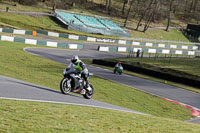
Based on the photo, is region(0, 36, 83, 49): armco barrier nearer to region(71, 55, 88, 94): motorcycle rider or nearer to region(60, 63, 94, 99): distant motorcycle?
region(60, 63, 94, 99): distant motorcycle

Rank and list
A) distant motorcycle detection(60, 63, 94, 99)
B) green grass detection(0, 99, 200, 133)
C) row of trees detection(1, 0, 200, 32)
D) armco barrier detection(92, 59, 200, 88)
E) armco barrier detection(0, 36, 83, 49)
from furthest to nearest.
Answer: row of trees detection(1, 0, 200, 32) < armco barrier detection(0, 36, 83, 49) < armco barrier detection(92, 59, 200, 88) < distant motorcycle detection(60, 63, 94, 99) < green grass detection(0, 99, 200, 133)

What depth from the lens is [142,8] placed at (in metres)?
108

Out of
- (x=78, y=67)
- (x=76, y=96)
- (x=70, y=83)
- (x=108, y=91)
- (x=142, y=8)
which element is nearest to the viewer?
(x=78, y=67)

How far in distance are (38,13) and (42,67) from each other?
5005 centimetres

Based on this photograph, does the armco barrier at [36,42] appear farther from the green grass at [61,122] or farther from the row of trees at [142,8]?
the row of trees at [142,8]

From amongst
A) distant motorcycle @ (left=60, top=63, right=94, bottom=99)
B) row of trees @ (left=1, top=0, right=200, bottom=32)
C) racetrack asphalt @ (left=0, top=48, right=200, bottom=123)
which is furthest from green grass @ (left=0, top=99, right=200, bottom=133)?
row of trees @ (left=1, top=0, right=200, bottom=32)

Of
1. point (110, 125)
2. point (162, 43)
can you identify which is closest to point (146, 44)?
point (162, 43)

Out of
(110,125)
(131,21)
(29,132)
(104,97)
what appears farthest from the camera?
(131,21)

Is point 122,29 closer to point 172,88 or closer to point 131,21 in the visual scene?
point 131,21

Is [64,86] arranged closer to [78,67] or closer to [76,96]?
[78,67]

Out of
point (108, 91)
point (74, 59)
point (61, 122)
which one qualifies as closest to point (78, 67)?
point (74, 59)

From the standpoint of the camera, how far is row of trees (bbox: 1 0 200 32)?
89438mm

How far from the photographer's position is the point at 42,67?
26109 mm

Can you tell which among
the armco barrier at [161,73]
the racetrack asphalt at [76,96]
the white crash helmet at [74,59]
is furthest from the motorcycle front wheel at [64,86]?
the armco barrier at [161,73]
